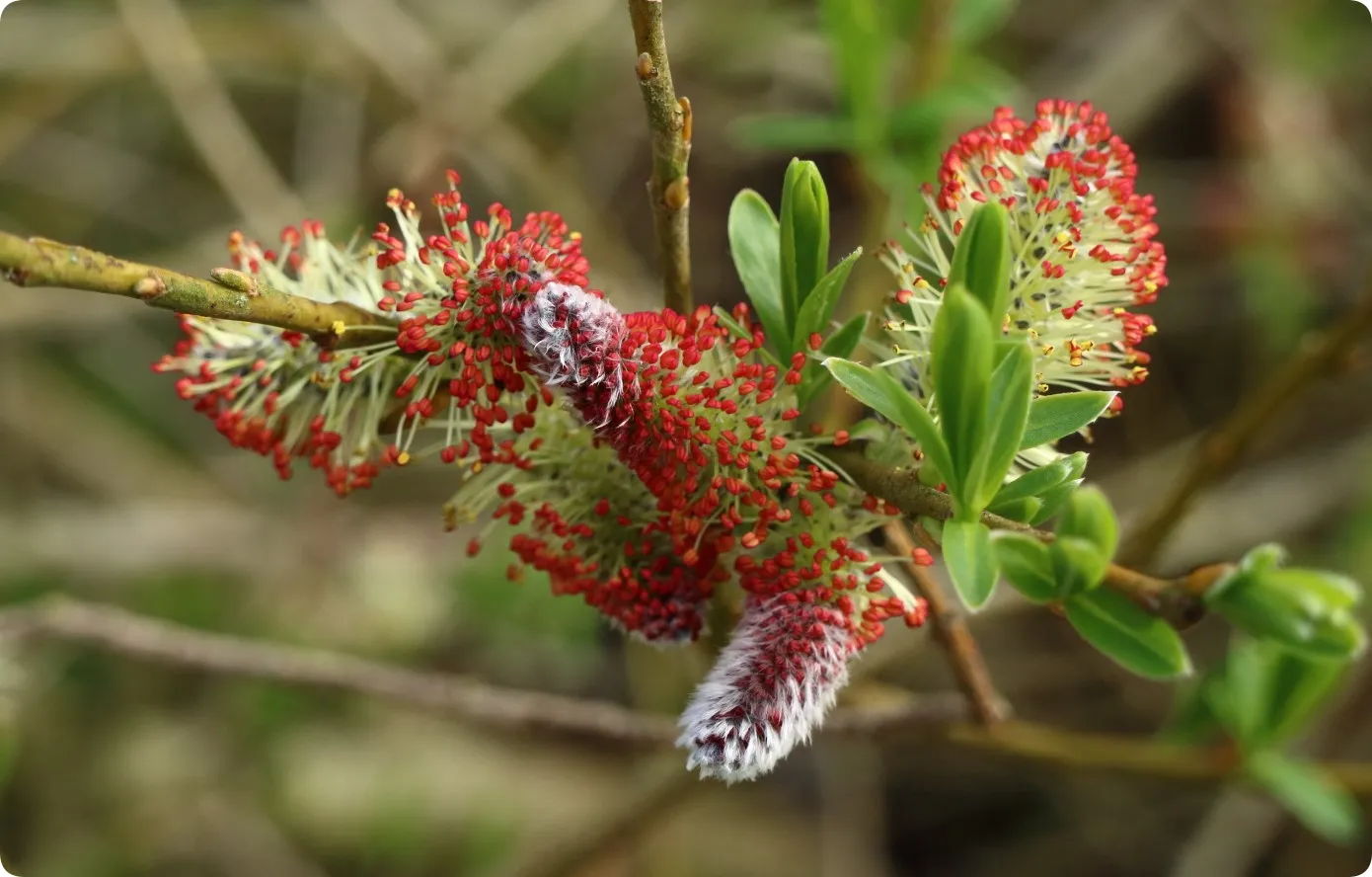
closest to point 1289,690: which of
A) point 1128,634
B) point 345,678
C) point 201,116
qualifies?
point 1128,634

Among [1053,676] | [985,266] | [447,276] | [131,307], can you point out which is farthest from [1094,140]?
[131,307]

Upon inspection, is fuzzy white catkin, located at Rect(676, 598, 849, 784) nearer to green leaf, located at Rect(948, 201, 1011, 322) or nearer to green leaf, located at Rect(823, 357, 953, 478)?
green leaf, located at Rect(823, 357, 953, 478)

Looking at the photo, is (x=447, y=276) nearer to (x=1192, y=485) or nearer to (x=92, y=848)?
(x=1192, y=485)

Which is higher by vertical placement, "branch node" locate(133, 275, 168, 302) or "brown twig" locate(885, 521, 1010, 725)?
"branch node" locate(133, 275, 168, 302)

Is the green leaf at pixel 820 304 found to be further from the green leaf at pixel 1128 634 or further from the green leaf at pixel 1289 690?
the green leaf at pixel 1289 690

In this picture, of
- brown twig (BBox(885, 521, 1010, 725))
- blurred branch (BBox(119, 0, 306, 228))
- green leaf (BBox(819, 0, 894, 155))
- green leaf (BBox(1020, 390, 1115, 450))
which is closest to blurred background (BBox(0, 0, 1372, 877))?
blurred branch (BBox(119, 0, 306, 228))

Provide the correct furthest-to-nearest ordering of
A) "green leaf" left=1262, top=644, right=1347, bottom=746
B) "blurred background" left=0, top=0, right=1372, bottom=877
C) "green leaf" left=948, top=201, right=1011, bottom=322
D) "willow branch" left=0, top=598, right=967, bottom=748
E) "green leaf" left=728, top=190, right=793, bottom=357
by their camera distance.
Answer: "blurred background" left=0, top=0, right=1372, bottom=877
"willow branch" left=0, top=598, right=967, bottom=748
"green leaf" left=1262, top=644, right=1347, bottom=746
"green leaf" left=728, top=190, right=793, bottom=357
"green leaf" left=948, top=201, right=1011, bottom=322

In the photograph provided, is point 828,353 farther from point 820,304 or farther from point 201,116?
point 201,116
